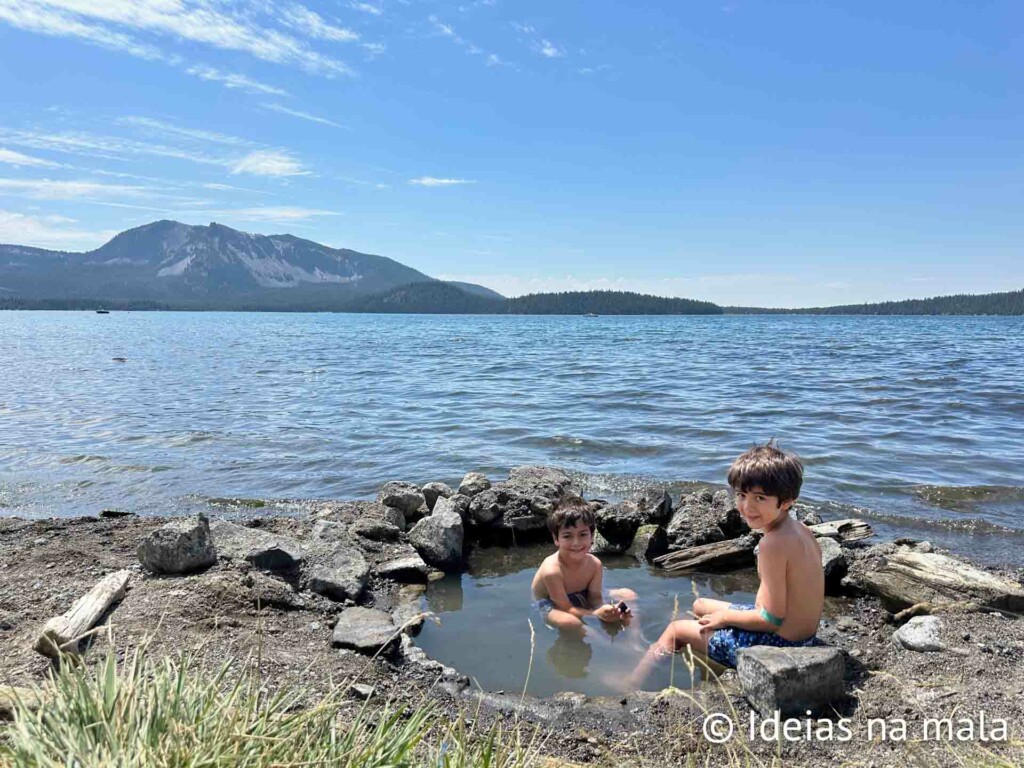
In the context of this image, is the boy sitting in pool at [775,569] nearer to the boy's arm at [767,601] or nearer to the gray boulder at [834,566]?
the boy's arm at [767,601]

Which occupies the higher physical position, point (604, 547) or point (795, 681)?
point (795, 681)

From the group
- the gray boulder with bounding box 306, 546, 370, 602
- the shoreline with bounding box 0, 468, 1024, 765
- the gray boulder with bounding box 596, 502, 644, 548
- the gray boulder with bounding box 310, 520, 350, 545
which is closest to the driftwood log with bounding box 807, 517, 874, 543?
the shoreline with bounding box 0, 468, 1024, 765

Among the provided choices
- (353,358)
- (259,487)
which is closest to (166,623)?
(259,487)

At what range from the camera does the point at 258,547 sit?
5969 mm

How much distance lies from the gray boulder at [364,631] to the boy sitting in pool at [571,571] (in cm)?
142

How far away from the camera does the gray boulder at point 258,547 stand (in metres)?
5.85

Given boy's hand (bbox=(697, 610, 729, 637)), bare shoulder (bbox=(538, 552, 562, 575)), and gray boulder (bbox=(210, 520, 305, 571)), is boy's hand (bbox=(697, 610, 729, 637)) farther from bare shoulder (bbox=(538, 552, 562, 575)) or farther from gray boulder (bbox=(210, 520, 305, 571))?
gray boulder (bbox=(210, 520, 305, 571))

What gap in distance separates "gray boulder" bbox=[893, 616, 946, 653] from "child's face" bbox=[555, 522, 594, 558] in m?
2.37

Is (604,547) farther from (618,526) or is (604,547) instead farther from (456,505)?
(456,505)

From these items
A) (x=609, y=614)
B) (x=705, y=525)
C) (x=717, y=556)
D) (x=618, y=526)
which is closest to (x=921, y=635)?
(x=609, y=614)

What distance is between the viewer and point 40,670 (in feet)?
12.6

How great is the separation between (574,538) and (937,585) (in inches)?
115

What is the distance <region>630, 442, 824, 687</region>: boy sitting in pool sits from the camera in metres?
4.40

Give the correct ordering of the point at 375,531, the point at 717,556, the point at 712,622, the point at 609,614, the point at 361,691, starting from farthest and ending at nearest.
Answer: the point at 375,531
the point at 717,556
the point at 609,614
the point at 712,622
the point at 361,691
